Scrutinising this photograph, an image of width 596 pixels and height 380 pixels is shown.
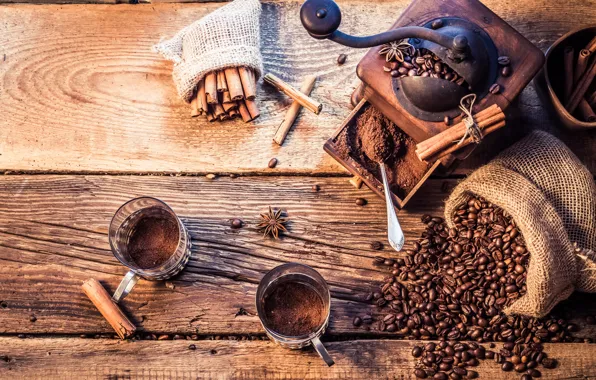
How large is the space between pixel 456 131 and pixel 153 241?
37.6 inches

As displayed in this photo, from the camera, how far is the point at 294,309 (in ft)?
6.27

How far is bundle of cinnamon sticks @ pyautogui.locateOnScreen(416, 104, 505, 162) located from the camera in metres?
1.73

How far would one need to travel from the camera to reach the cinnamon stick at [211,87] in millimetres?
2068

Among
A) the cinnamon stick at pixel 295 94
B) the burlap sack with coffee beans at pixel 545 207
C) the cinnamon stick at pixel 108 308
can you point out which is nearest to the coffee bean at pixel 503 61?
the burlap sack with coffee beans at pixel 545 207

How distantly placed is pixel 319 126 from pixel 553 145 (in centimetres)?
73

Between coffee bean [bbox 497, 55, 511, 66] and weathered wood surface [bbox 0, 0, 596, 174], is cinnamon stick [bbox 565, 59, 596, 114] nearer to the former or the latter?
weathered wood surface [bbox 0, 0, 596, 174]

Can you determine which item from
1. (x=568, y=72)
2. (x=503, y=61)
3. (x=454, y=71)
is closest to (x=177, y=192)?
(x=454, y=71)

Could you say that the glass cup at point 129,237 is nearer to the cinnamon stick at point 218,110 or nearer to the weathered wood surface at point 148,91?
the weathered wood surface at point 148,91

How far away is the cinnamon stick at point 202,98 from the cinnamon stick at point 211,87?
1cm

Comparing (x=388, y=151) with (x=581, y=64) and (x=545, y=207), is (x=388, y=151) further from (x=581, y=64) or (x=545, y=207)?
(x=581, y=64)

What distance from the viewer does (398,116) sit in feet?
6.13

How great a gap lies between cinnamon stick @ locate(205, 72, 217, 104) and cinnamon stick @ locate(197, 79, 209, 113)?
1cm

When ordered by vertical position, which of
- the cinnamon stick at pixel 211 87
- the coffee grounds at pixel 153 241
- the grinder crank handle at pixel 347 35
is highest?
the grinder crank handle at pixel 347 35

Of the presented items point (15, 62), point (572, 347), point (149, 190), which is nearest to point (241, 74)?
point (149, 190)
